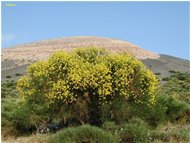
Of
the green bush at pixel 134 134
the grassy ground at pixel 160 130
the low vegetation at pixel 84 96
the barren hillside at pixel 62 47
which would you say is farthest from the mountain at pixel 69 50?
the green bush at pixel 134 134

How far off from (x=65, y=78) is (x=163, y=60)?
2329 inches

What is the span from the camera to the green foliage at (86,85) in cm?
1530

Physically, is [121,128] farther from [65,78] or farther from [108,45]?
[108,45]

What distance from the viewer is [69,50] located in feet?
225

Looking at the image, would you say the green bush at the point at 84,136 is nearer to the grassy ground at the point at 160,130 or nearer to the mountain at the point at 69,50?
the grassy ground at the point at 160,130

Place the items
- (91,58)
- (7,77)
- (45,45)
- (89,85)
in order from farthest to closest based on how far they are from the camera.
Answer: (45,45)
(7,77)
(91,58)
(89,85)

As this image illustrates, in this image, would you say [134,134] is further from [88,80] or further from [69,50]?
[69,50]

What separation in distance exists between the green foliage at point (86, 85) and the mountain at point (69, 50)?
154 feet

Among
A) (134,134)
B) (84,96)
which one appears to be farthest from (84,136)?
(84,96)

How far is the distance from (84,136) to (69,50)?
188 feet

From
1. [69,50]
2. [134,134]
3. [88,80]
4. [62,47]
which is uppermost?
[88,80]

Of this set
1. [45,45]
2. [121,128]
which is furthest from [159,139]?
[45,45]

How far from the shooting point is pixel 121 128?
1251 cm

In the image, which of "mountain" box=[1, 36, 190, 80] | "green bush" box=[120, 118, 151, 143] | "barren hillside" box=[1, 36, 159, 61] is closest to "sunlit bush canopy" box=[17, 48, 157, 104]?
"green bush" box=[120, 118, 151, 143]
